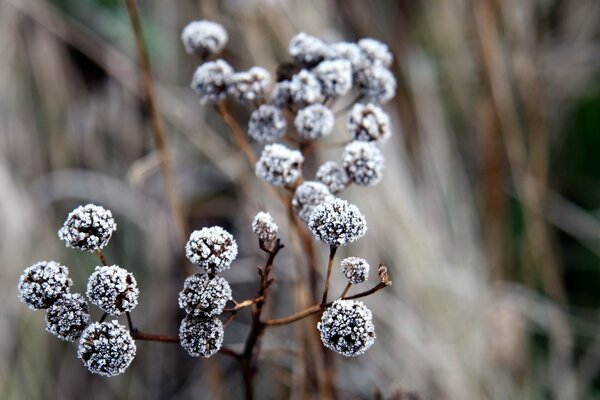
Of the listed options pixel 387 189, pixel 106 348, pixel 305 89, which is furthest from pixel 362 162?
pixel 387 189

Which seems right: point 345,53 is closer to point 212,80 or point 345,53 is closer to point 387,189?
point 212,80

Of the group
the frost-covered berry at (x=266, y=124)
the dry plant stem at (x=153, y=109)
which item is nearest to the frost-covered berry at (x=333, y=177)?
the frost-covered berry at (x=266, y=124)

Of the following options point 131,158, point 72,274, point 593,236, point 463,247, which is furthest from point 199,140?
point 593,236

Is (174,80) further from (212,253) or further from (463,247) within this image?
(212,253)

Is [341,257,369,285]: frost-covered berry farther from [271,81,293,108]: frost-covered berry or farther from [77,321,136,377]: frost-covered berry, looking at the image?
[271,81,293,108]: frost-covered berry

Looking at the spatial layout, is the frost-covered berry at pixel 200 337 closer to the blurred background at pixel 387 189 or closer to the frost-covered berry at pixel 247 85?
the frost-covered berry at pixel 247 85
